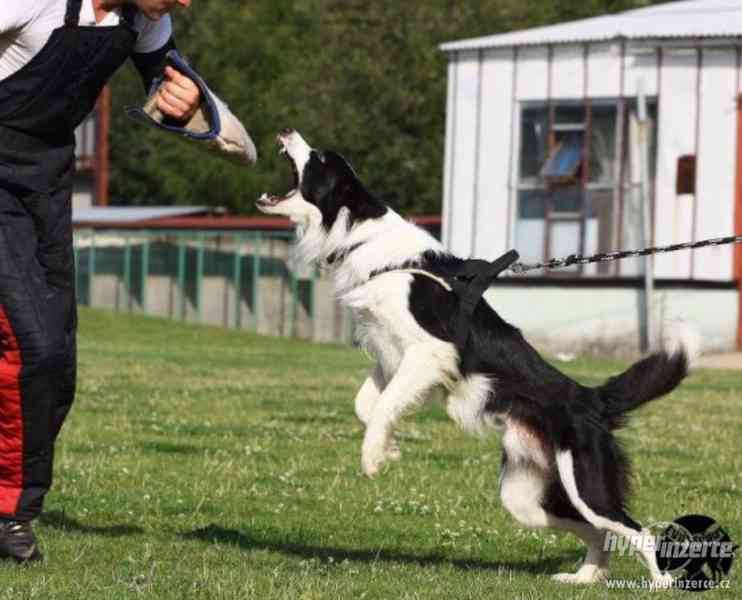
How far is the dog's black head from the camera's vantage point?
771 centimetres

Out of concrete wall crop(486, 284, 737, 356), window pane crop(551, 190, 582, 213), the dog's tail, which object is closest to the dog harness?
the dog's tail

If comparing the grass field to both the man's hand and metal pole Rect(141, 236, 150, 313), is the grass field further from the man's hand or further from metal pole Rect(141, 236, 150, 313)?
metal pole Rect(141, 236, 150, 313)

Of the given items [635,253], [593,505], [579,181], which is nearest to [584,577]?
[593,505]

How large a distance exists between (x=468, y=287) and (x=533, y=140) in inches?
836

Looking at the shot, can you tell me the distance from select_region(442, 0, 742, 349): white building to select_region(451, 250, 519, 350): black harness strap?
19.0 m

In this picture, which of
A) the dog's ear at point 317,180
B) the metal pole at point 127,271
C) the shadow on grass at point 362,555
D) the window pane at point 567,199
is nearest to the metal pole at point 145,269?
the metal pole at point 127,271

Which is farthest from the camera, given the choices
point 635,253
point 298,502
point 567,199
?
point 567,199

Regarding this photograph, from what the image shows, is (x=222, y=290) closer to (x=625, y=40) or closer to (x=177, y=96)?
(x=625, y=40)

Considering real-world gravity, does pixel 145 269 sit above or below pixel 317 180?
below

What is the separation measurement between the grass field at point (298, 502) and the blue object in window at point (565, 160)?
11.4 meters

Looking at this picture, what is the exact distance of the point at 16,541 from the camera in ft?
22.1

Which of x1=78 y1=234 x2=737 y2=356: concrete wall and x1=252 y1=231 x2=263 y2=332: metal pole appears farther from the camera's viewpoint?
x1=252 y1=231 x2=263 y2=332: metal pole

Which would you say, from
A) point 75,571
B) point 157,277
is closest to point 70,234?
point 75,571

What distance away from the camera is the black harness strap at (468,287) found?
716 cm
